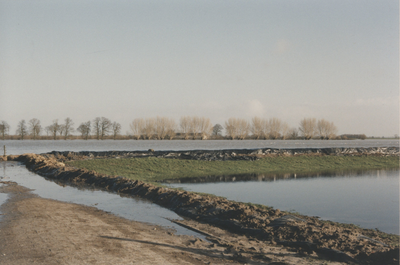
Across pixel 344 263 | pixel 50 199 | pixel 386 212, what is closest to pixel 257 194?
pixel 386 212

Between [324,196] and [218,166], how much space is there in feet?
39.2

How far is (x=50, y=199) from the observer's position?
13078 millimetres

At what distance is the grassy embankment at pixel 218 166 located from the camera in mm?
21922

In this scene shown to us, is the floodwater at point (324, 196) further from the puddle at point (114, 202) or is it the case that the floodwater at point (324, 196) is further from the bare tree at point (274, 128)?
the bare tree at point (274, 128)

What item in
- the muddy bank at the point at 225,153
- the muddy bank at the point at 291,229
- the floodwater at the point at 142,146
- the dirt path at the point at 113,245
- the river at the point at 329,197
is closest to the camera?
the dirt path at the point at 113,245

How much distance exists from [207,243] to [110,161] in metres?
19.8

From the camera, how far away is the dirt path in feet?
20.3

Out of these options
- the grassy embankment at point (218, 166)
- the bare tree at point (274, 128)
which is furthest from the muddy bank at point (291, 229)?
the bare tree at point (274, 128)

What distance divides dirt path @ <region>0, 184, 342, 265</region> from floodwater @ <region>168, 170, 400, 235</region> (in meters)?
3.99

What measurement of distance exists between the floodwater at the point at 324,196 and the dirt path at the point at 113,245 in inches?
157

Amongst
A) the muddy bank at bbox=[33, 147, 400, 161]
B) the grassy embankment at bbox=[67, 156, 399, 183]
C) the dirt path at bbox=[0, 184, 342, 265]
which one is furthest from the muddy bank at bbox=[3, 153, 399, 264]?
the muddy bank at bbox=[33, 147, 400, 161]

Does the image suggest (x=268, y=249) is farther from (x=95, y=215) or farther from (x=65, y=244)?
(x=95, y=215)

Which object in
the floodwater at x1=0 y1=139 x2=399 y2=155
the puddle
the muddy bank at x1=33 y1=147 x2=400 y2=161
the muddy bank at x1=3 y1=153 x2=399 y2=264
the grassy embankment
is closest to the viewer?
the muddy bank at x1=3 y1=153 x2=399 y2=264

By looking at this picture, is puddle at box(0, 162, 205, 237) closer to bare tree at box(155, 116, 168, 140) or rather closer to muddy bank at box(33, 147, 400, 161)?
muddy bank at box(33, 147, 400, 161)
